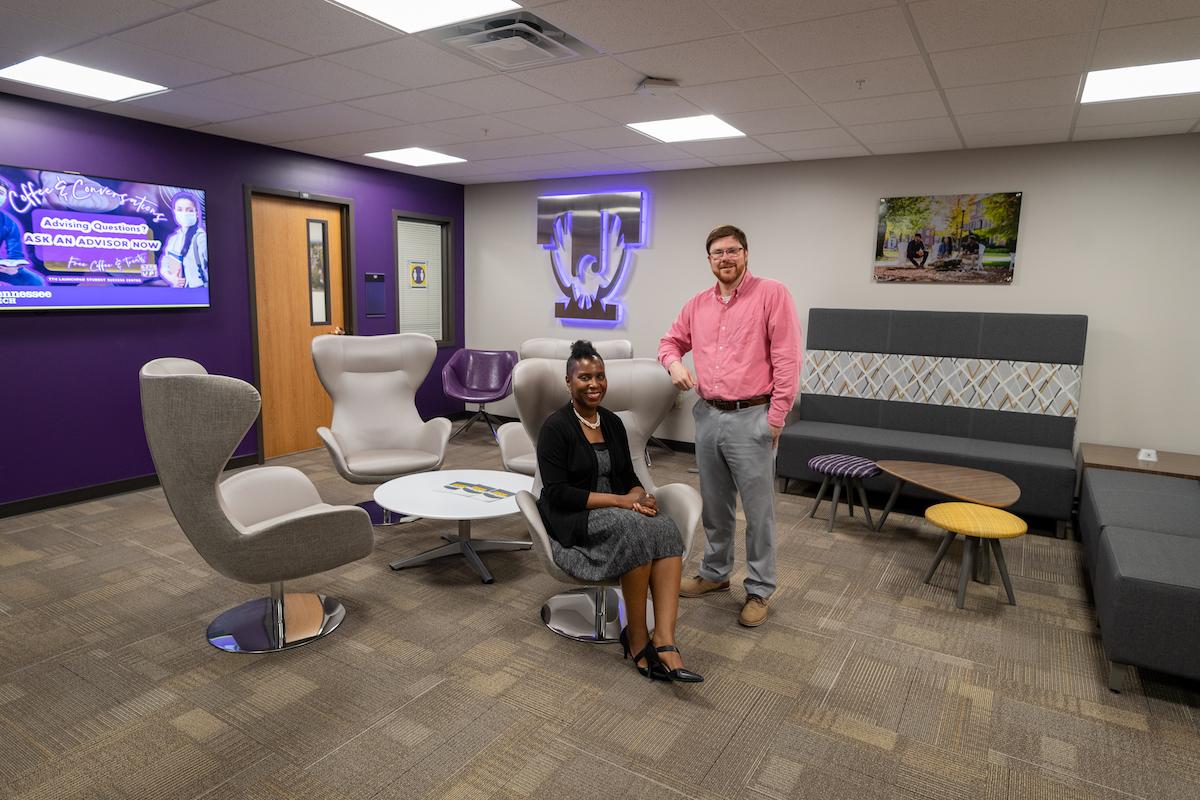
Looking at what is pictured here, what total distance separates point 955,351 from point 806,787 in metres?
3.94

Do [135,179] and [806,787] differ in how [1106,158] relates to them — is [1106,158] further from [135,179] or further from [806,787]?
[135,179]

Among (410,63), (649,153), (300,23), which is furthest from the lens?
(649,153)

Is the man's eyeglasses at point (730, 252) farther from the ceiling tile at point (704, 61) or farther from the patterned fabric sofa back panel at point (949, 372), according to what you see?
the patterned fabric sofa back panel at point (949, 372)

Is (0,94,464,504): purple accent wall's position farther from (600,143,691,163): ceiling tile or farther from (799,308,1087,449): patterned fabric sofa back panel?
→ (799,308,1087,449): patterned fabric sofa back panel

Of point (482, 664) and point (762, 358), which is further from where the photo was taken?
point (762, 358)

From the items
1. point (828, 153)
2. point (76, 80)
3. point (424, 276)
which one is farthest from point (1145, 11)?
point (424, 276)

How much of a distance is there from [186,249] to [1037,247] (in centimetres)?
606

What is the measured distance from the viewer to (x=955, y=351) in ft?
16.9

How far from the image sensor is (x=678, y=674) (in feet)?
8.34

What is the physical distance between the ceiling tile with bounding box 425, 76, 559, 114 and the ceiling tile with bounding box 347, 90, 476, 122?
0.31 ft

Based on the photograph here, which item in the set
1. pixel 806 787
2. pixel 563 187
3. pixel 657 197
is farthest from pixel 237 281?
pixel 806 787

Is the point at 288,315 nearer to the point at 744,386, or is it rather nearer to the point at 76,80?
the point at 76,80

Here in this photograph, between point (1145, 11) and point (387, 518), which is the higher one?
point (1145, 11)

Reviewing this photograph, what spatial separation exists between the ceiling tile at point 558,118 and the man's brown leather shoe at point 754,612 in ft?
9.76
